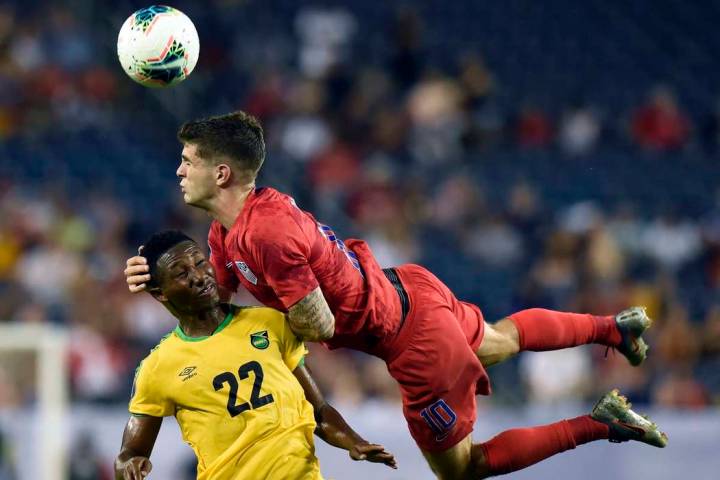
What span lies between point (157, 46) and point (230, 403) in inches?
70.8

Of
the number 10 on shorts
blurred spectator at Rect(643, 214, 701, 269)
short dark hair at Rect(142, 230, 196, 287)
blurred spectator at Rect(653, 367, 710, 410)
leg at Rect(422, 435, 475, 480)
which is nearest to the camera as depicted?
short dark hair at Rect(142, 230, 196, 287)

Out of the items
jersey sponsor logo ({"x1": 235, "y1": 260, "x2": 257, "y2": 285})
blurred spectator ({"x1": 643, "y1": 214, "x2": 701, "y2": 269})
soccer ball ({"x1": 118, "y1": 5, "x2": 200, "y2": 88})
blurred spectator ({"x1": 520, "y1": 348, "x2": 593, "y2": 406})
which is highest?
blurred spectator ({"x1": 643, "y1": 214, "x2": 701, "y2": 269})

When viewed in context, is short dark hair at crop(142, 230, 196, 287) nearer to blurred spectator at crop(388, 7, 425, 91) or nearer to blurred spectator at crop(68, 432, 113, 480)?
blurred spectator at crop(68, 432, 113, 480)

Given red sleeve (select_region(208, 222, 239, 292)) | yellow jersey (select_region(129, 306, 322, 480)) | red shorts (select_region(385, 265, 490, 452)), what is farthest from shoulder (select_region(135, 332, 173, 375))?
red shorts (select_region(385, 265, 490, 452))

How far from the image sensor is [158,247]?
5105 mm

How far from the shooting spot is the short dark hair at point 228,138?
533cm

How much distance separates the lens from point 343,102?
13.4 m

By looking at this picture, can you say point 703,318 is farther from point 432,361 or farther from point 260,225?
point 260,225

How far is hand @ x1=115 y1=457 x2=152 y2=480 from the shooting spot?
484 cm

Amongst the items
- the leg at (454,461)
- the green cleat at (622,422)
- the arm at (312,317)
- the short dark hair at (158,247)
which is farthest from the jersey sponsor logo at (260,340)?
the green cleat at (622,422)

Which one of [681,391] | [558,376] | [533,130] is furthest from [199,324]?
[533,130]

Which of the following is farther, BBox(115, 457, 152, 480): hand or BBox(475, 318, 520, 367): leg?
BBox(475, 318, 520, 367): leg

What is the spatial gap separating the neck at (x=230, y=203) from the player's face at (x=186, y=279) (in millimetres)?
347

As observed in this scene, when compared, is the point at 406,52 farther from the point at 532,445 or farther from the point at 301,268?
the point at 301,268
